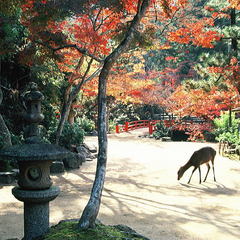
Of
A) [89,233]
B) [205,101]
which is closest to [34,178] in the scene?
[89,233]

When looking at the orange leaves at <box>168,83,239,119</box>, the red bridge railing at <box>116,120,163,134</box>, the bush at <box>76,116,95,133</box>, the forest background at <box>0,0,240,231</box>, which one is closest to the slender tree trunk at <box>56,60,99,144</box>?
the forest background at <box>0,0,240,231</box>

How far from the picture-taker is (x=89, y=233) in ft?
13.3

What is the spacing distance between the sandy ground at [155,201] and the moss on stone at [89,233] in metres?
1.58

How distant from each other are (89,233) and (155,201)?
171 inches

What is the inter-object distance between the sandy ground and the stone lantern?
1.64m

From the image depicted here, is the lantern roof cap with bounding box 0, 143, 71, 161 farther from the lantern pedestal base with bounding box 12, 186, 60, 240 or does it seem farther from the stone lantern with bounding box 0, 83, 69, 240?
the lantern pedestal base with bounding box 12, 186, 60, 240

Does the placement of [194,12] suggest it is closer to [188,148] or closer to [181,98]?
[181,98]

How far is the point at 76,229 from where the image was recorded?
4.17m

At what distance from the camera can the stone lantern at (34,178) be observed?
4.21m

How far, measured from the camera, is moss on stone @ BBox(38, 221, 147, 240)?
12.9 feet

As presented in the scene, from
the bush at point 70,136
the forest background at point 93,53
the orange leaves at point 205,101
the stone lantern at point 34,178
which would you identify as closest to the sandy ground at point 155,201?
the bush at point 70,136

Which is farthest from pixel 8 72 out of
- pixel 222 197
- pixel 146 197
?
pixel 222 197

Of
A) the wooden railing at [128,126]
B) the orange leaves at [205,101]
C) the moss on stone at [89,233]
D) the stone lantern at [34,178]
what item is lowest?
the moss on stone at [89,233]

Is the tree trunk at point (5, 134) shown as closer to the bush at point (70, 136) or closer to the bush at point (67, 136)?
the bush at point (67, 136)
